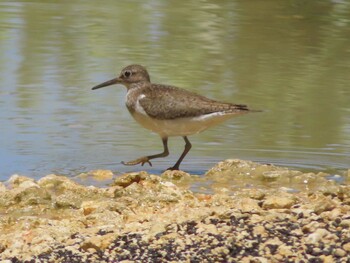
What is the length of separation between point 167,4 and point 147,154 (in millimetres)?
7833

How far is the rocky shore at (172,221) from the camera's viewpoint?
8203mm

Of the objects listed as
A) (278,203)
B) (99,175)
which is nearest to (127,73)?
(99,175)

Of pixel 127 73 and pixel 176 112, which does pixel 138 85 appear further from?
pixel 176 112

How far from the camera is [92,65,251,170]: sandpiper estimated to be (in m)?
11.9

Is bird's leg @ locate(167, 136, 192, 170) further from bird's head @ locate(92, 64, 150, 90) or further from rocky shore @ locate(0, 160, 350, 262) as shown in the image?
bird's head @ locate(92, 64, 150, 90)

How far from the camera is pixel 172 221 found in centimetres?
875

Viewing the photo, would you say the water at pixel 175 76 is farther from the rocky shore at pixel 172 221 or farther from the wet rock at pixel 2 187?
the rocky shore at pixel 172 221

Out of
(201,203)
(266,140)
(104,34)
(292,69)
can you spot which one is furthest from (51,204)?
(104,34)

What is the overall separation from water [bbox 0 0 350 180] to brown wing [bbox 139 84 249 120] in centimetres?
51

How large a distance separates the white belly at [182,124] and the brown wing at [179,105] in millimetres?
41

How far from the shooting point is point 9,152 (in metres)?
12.1

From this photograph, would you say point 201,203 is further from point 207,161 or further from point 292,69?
point 292,69

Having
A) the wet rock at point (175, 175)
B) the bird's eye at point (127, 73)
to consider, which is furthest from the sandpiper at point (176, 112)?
the bird's eye at point (127, 73)

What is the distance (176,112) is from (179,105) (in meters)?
0.07
